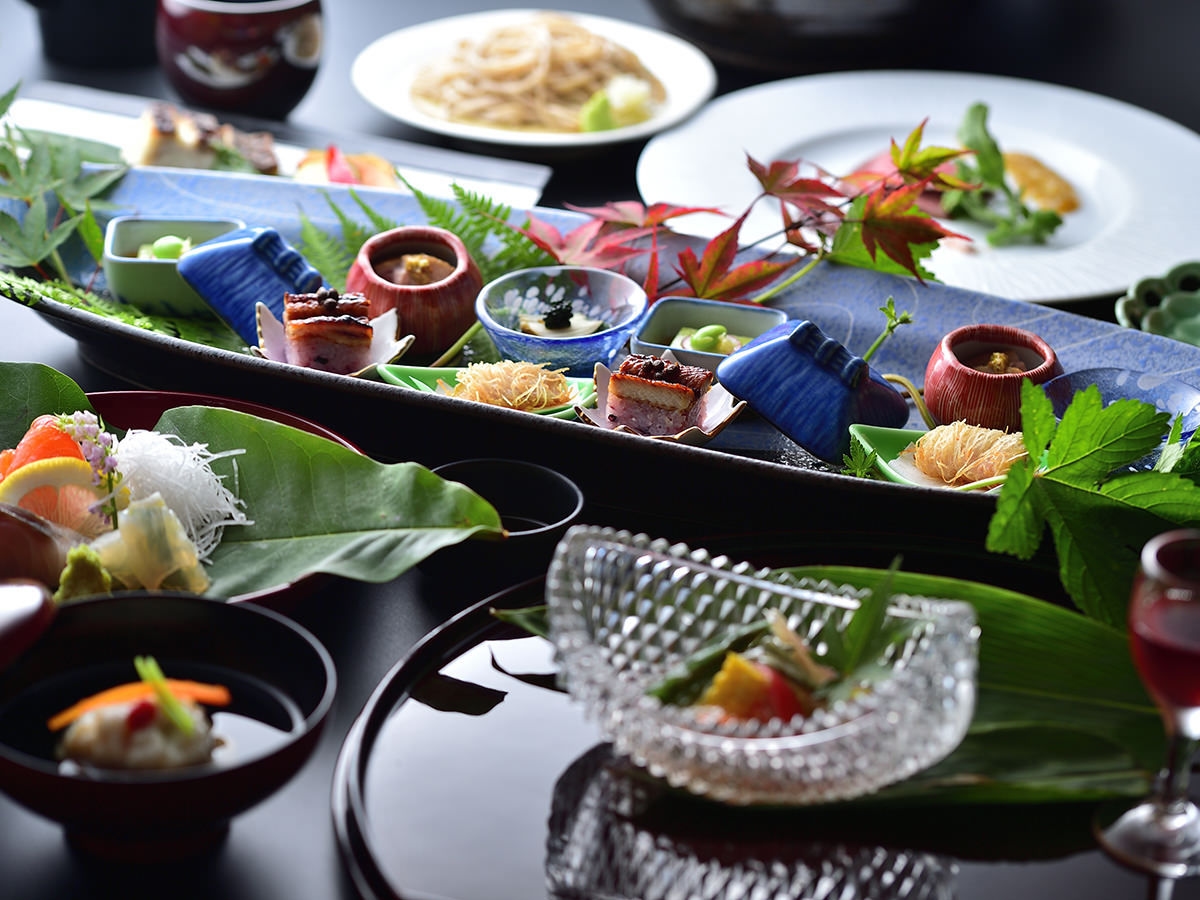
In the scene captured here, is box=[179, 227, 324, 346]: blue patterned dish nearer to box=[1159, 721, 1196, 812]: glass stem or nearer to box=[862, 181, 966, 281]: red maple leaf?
box=[862, 181, 966, 281]: red maple leaf

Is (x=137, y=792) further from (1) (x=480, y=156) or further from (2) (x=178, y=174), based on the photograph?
(1) (x=480, y=156)

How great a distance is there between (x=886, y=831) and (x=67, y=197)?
1130 mm

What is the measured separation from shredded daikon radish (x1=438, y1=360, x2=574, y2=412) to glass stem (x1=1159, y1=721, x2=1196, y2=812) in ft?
1.81

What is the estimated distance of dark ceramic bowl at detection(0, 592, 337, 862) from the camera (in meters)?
0.65

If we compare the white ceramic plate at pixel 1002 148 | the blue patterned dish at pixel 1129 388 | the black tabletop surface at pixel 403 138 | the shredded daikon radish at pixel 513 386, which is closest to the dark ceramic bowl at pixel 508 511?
the black tabletop surface at pixel 403 138

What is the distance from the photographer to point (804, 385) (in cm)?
104

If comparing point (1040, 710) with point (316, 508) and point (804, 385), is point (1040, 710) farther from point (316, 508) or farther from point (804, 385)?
point (316, 508)

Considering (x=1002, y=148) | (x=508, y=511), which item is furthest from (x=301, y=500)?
(x=1002, y=148)

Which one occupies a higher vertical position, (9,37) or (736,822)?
(736,822)

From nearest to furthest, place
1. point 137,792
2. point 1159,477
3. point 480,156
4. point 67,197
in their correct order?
1. point 137,792
2. point 1159,477
3. point 67,197
4. point 480,156

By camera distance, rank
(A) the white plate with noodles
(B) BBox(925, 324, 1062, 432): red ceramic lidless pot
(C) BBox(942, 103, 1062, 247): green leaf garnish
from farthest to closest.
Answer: (A) the white plate with noodles → (C) BBox(942, 103, 1062, 247): green leaf garnish → (B) BBox(925, 324, 1062, 432): red ceramic lidless pot

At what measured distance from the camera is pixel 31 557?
82 centimetres

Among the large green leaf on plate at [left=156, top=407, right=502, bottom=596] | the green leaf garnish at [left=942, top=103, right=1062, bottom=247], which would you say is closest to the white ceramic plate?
the green leaf garnish at [left=942, top=103, right=1062, bottom=247]

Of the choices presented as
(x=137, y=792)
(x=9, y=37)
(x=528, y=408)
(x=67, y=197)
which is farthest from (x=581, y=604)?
(x=9, y=37)
